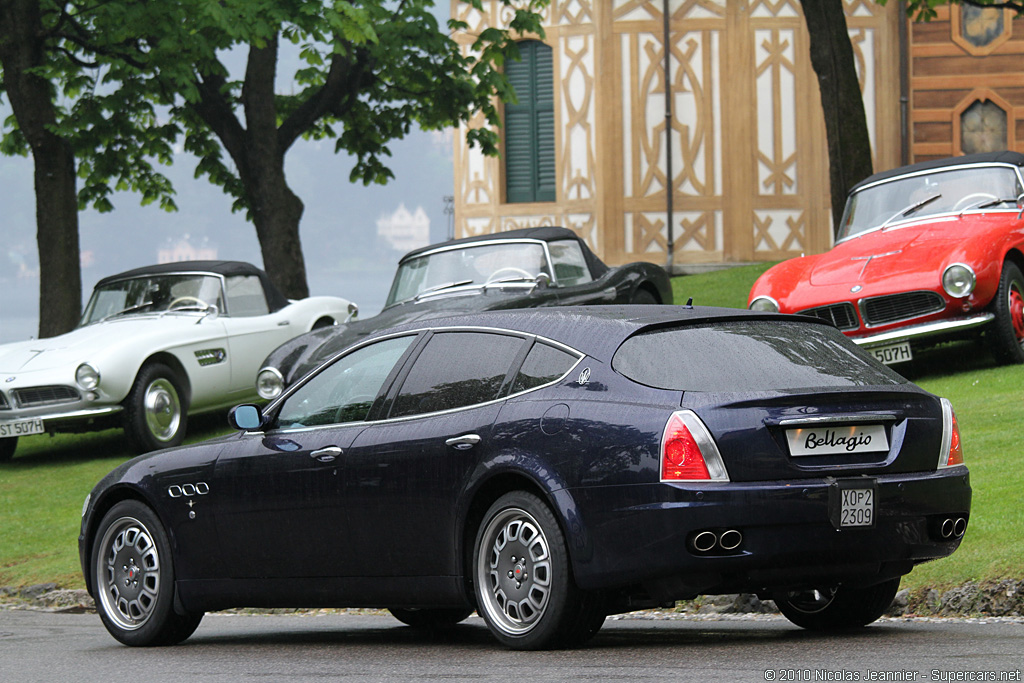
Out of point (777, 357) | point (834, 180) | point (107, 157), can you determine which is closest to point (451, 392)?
point (777, 357)

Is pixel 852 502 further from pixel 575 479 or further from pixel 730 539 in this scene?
pixel 575 479

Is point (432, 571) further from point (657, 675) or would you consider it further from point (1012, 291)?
point (1012, 291)

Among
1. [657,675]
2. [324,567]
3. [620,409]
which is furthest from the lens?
[324,567]

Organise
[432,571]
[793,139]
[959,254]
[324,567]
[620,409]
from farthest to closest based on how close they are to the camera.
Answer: [793,139]
[959,254]
[324,567]
[432,571]
[620,409]

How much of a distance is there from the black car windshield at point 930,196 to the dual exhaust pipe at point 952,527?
9.20 m

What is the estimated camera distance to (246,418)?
7781 millimetres

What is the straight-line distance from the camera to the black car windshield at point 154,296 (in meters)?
17.4

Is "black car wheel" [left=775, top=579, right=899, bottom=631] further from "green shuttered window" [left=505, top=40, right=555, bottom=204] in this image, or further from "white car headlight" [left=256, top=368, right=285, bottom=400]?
"green shuttered window" [left=505, top=40, right=555, bottom=204]

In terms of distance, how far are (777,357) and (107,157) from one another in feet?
68.5

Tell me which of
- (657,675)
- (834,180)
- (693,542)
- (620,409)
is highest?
(834,180)

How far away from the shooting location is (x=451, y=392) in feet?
23.1

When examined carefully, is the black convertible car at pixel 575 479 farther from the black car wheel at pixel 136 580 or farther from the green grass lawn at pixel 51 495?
the green grass lawn at pixel 51 495

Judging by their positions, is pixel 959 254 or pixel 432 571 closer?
pixel 432 571

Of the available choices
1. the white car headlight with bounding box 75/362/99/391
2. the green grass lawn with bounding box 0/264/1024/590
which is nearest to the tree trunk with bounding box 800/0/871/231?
the green grass lawn with bounding box 0/264/1024/590
